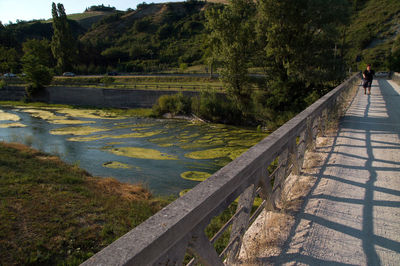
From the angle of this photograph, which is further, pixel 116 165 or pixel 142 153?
pixel 142 153

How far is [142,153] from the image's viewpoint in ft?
52.6

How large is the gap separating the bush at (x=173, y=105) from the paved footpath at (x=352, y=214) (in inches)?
878

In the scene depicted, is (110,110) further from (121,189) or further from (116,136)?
(121,189)

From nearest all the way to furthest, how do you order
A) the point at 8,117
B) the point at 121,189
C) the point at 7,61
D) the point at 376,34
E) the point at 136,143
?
the point at 121,189, the point at 136,143, the point at 8,117, the point at 7,61, the point at 376,34

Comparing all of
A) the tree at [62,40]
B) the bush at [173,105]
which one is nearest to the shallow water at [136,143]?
the bush at [173,105]

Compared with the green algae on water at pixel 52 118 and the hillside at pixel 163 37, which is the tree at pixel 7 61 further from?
the green algae on water at pixel 52 118

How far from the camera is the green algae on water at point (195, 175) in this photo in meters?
12.1

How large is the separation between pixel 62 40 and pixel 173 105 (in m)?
42.4

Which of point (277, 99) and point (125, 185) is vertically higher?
point (277, 99)

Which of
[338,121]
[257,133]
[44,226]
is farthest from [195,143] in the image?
[44,226]

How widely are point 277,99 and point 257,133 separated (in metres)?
3.21

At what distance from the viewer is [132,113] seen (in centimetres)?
3106

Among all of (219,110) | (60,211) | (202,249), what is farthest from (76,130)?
(202,249)

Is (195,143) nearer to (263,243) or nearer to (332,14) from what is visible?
(332,14)
